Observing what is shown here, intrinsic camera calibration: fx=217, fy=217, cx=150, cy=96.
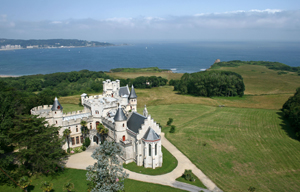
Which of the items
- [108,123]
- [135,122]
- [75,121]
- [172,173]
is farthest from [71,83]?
[172,173]

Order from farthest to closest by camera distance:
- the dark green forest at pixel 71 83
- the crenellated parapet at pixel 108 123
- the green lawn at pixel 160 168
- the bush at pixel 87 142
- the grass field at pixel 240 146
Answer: the dark green forest at pixel 71 83, the bush at pixel 87 142, the crenellated parapet at pixel 108 123, the green lawn at pixel 160 168, the grass field at pixel 240 146

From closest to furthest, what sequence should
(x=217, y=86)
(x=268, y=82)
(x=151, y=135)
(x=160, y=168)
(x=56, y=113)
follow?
(x=151, y=135) < (x=160, y=168) < (x=56, y=113) < (x=217, y=86) < (x=268, y=82)

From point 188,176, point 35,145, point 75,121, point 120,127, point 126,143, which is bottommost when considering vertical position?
point 188,176

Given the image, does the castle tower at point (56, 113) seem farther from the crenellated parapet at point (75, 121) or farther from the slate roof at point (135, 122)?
the slate roof at point (135, 122)

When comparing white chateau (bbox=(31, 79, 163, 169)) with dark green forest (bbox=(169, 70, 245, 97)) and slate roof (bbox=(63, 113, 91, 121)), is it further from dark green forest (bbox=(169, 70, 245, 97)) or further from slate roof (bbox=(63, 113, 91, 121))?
dark green forest (bbox=(169, 70, 245, 97))

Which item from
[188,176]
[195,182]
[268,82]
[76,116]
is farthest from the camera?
[268,82]

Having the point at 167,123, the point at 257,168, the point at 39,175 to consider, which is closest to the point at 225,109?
the point at 167,123

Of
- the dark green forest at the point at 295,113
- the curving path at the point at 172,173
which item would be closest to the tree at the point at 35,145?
the curving path at the point at 172,173

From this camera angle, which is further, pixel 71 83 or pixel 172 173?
pixel 71 83

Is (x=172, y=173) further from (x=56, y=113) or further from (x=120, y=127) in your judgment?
(x=56, y=113)
